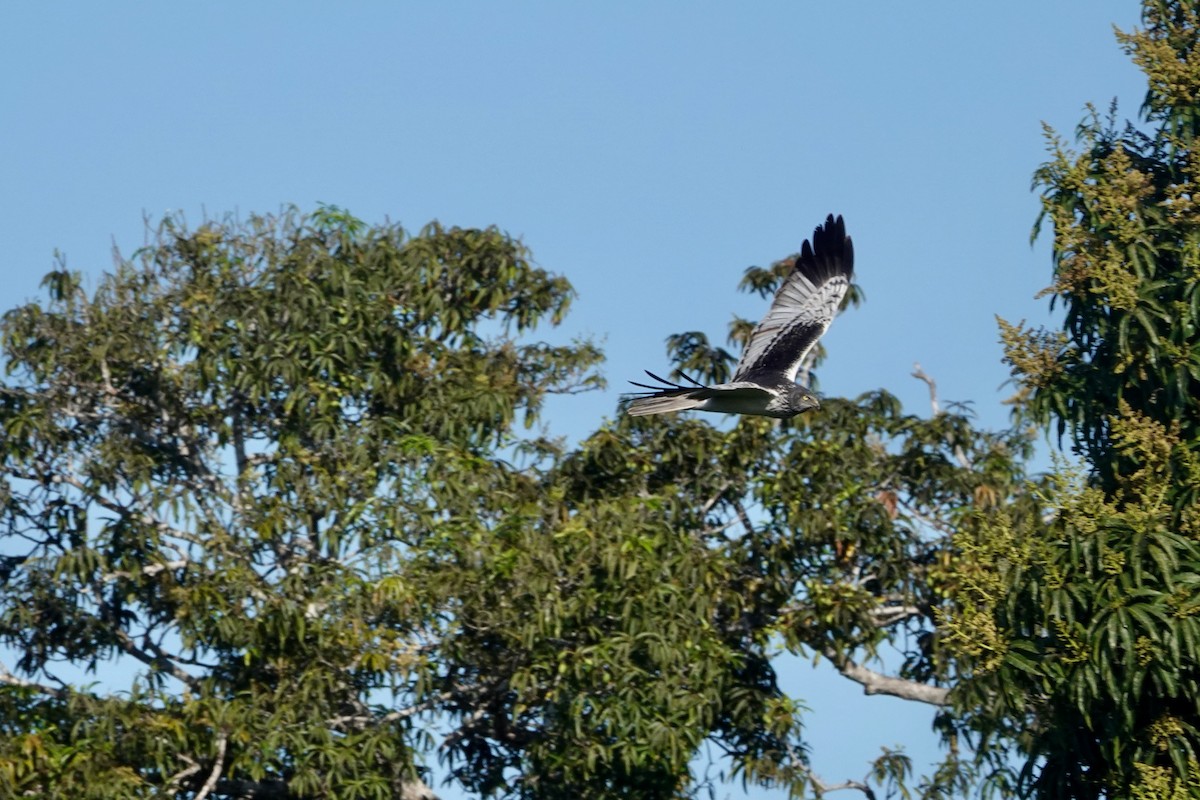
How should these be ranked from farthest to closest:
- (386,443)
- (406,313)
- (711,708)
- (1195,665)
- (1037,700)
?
(406,313)
(386,443)
(711,708)
(1037,700)
(1195,665)

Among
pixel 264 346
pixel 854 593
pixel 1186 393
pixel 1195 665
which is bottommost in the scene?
pixel 1195 665

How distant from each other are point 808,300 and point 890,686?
4.57 m

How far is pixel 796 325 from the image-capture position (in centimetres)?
1130

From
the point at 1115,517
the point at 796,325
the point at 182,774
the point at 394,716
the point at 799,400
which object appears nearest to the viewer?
the point at 1115,517

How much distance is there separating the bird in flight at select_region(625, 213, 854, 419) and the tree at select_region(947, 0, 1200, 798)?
132 cm

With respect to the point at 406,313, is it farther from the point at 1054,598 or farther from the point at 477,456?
the point at 1054,598

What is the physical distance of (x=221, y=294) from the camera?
14.6 m

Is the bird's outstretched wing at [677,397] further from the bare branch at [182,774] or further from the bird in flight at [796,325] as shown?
the bare branch at [182,774]

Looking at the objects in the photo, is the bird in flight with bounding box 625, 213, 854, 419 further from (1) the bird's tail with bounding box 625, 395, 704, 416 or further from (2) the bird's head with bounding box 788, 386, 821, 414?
(1) the bird's tail with bounding box 625, 395, 704, 416

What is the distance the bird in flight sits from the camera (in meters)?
10.3

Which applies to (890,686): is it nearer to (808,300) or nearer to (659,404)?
(808,300)

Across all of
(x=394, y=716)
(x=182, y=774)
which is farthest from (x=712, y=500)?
(x=182, y=774)

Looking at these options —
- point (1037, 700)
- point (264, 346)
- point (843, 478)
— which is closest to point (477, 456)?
point (264, 346)

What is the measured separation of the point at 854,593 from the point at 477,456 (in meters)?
3.04
